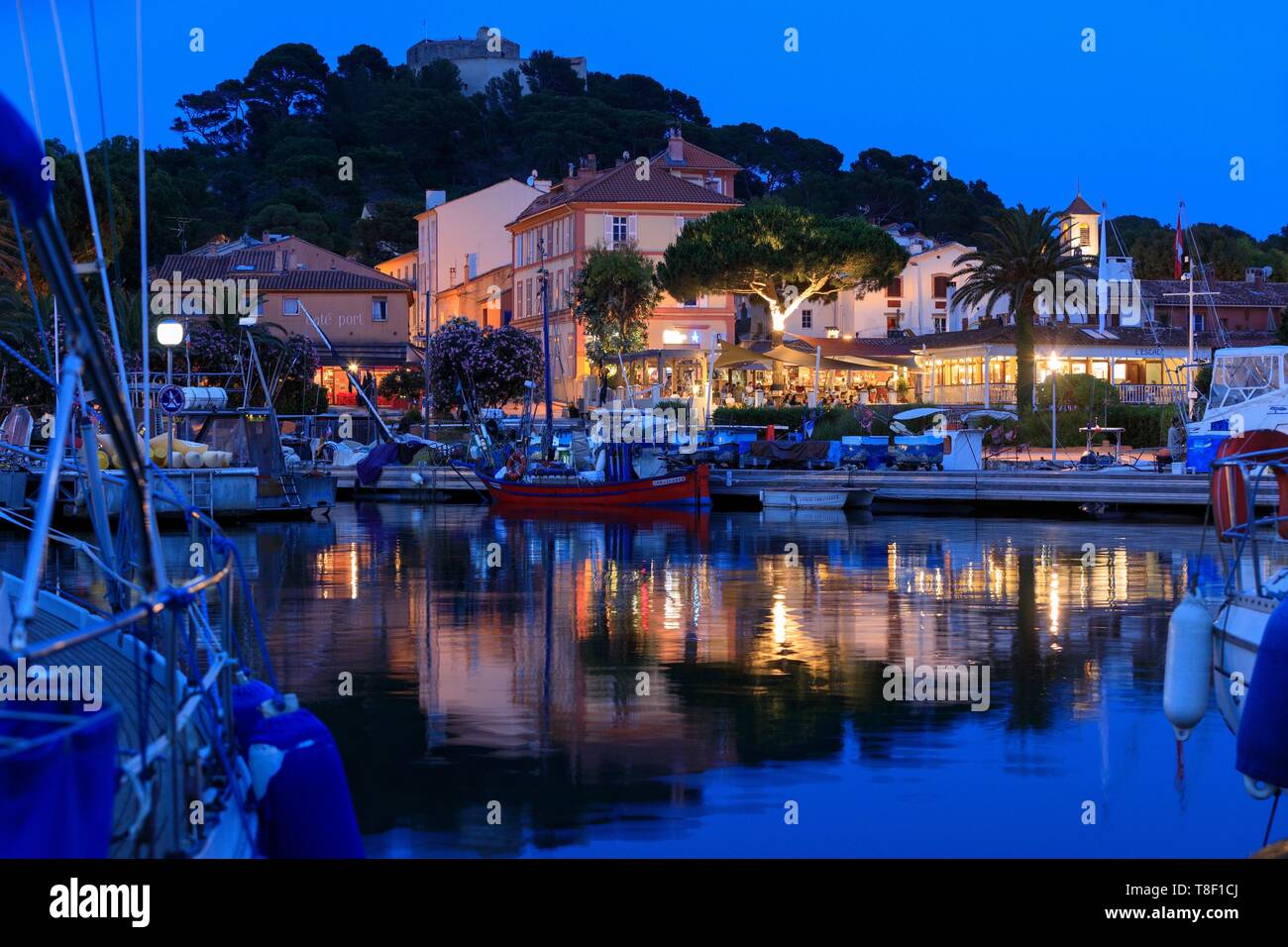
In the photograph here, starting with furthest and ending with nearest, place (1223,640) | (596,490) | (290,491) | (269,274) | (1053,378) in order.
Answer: (269,274)
(1053,378)
(596,490)
(290,491)
(1223,640)

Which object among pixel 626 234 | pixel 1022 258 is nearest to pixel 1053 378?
pixel 1022 258

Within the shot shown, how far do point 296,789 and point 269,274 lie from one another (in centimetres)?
7870

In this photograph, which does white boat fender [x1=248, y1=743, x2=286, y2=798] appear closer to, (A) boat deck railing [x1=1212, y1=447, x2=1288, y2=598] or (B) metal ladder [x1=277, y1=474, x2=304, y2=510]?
(A) boat deck railing [x1=1212, y1=447, x2=1288, y2=598]

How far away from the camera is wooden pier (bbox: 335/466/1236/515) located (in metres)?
39.9

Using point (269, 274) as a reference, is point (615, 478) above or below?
below

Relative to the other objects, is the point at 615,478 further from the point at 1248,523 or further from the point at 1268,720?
the point at 1268,720

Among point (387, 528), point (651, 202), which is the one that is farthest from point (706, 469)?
point (651, 202)

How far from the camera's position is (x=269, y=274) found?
84188 mm

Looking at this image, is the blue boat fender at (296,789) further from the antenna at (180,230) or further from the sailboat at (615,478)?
the antenna at (180,230)

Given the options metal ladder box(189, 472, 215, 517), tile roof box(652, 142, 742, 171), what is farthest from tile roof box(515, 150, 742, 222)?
metal ladder box(189, 472, 215, 517)

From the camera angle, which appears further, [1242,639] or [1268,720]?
[1242,639]

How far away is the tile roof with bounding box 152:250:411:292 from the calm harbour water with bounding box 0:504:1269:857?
185 ft

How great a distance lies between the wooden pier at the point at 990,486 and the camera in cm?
3988

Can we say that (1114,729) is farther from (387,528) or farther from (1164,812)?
(387,528)
